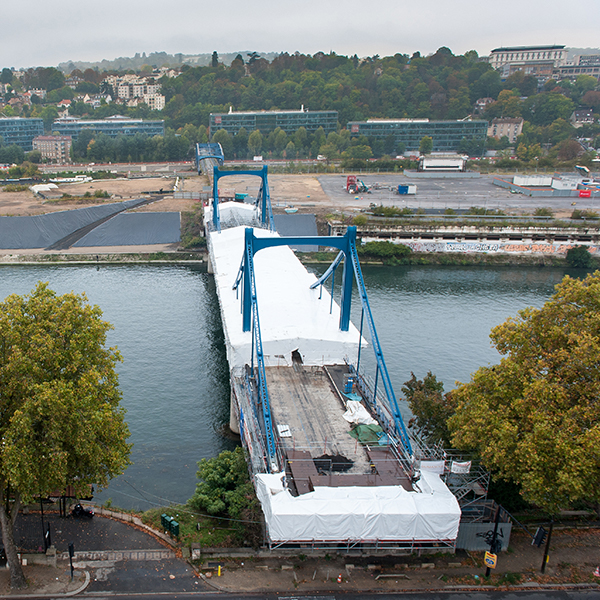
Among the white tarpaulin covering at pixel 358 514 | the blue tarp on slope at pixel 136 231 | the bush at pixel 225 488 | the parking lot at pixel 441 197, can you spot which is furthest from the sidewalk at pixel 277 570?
the parking lot at pixel 441 197

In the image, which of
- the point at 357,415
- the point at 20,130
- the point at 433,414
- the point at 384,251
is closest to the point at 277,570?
the point at 357,415

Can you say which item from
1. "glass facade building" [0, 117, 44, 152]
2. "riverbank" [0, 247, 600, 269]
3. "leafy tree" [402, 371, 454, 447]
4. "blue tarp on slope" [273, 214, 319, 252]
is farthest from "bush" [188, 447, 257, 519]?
"glass facade building" [0, 117, 44, 152]

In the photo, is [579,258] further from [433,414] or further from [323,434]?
[323,434]

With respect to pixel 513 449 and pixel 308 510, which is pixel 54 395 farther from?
pixel 513 449

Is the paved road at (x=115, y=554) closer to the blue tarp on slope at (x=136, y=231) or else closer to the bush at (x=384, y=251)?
the bush at (x=384, y=251)

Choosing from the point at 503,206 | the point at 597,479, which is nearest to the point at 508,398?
the point at 597,479

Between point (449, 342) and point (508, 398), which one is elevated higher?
point (508, 398)
